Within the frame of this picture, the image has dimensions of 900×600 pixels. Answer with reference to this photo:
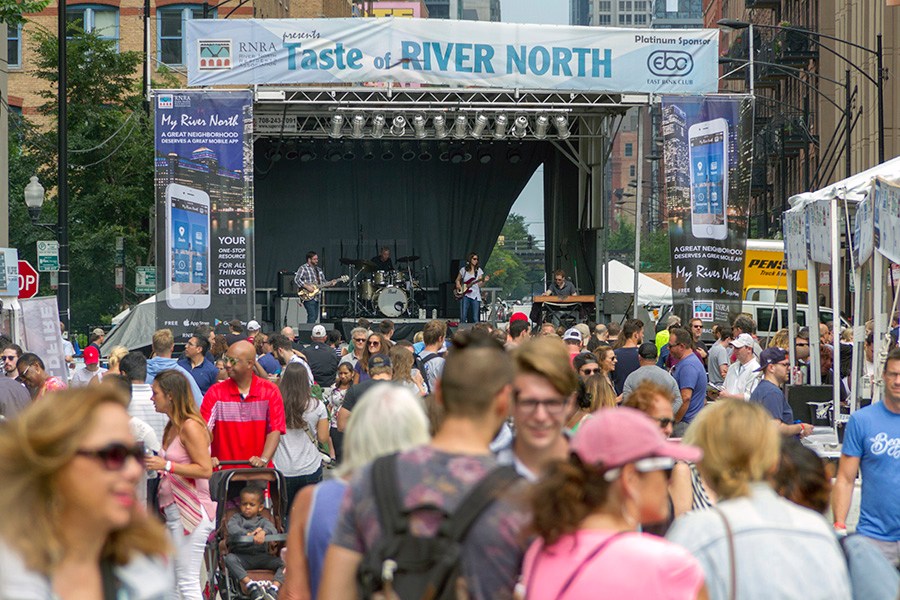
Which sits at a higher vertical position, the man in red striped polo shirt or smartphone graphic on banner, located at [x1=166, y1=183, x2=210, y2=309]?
smartphone graphic on banner, located at [x1=166, y1=183, x2=210, y2=309]

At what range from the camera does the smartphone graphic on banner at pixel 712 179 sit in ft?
75.8

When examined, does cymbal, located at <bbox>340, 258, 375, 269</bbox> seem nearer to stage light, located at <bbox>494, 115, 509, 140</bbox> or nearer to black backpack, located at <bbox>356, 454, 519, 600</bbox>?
stage light, located at <bbox>494, 115, 509, 140</bbox>

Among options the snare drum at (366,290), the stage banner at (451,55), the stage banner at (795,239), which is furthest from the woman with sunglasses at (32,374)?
the snare drum at (366,290)

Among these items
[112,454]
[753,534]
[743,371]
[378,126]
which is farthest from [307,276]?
[112,454]

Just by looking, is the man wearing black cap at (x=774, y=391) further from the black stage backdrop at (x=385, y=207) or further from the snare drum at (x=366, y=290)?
the black stage backdrop at (x=385, y=207)

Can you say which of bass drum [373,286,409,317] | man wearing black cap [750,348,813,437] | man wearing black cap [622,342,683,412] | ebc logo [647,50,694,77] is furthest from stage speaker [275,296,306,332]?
man wearing black cap [750,348,813,437]

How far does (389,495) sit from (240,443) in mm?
5494

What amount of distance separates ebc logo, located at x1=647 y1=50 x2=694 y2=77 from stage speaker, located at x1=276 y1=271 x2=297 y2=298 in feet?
29.3

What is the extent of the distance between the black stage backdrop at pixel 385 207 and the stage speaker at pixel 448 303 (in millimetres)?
1120

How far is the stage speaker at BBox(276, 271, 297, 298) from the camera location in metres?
28.4

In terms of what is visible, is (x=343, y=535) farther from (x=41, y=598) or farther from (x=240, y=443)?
(x=240, y=443)

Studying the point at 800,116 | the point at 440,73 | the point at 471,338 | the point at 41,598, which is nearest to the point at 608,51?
the point at 440,73

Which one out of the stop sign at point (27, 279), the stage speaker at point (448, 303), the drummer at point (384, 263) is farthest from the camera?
the stage speaker at point (448, 303)

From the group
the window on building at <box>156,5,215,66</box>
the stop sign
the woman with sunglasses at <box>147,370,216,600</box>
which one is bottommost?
the woman with sunglasses at <box>147,370,216,600</box>
